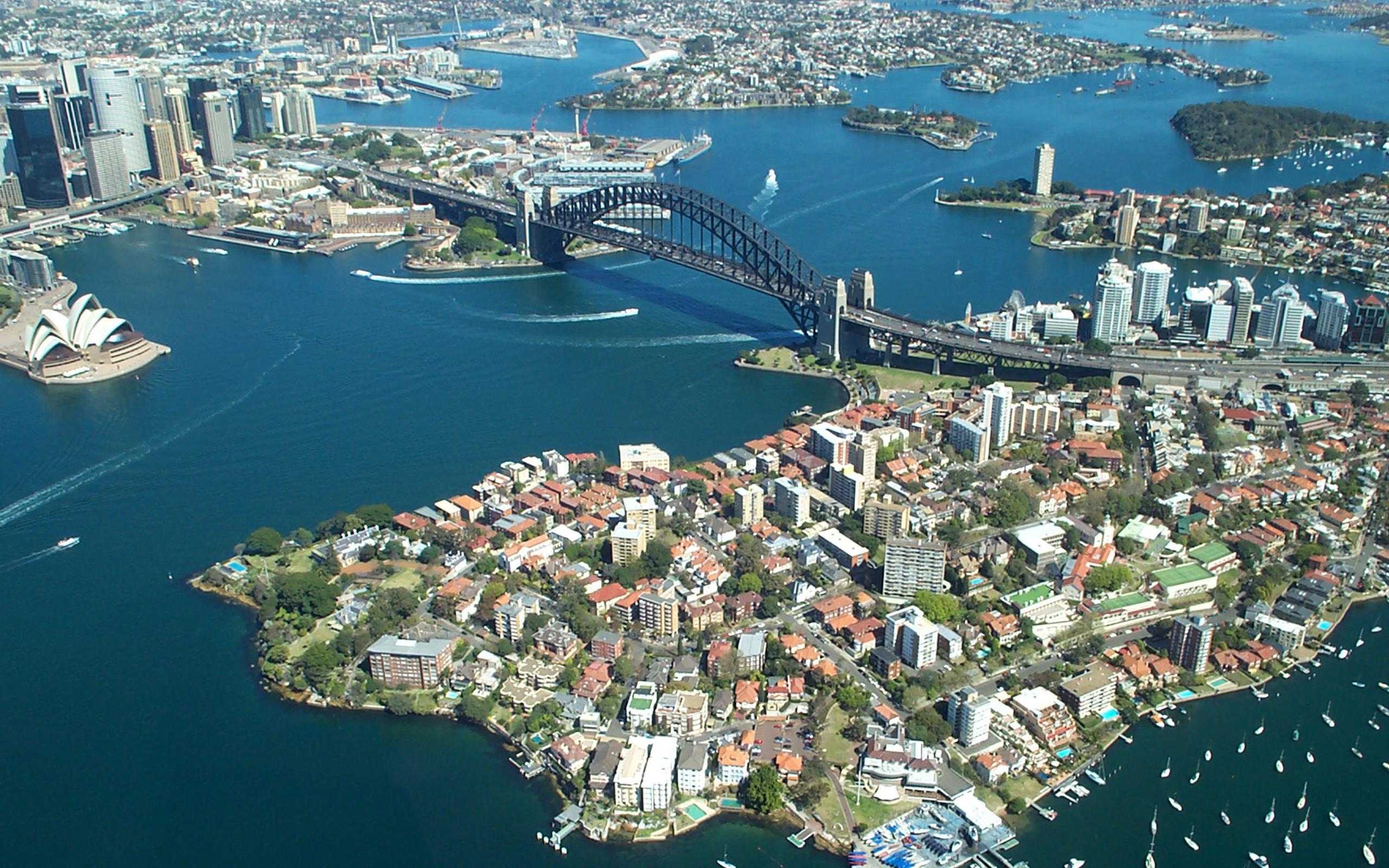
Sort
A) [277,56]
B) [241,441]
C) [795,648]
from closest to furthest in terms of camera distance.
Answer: [795,648], [241,441], [277,56]

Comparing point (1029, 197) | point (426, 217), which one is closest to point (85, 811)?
point (426, 217)

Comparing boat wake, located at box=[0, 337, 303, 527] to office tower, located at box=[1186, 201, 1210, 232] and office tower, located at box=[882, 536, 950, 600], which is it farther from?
office tower, located at box=[1186, 201, 1210, 232]

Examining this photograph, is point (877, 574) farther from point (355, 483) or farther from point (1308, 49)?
point (1308, 49)

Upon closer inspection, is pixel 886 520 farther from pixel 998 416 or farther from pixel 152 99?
pixel 152 99

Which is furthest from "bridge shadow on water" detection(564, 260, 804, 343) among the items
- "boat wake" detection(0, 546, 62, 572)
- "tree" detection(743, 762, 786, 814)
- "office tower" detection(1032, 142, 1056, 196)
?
"tree" detection(743, 762, 786, 814)

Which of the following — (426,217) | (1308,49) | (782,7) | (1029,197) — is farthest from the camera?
(782,7)

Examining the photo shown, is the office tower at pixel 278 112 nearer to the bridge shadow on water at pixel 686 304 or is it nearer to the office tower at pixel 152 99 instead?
the office tower at pixel 152 99
